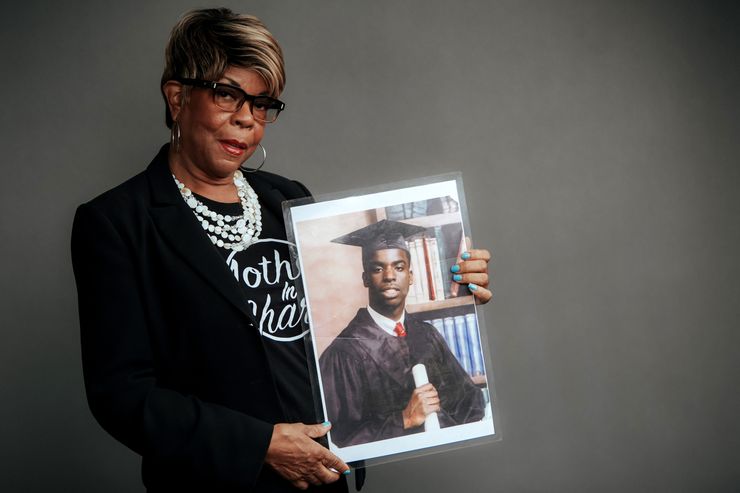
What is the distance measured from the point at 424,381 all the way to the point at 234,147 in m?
0.66

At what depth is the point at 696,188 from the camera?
262 centimetres

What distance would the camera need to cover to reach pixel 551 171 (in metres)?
2.54

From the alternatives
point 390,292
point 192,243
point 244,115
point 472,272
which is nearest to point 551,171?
point 472,272

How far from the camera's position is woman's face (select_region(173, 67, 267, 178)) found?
1357 mm

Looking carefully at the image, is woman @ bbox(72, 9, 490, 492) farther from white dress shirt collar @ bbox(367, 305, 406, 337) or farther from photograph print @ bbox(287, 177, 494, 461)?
white dress shirt collar @ bbox(367, 305, 406, 337)

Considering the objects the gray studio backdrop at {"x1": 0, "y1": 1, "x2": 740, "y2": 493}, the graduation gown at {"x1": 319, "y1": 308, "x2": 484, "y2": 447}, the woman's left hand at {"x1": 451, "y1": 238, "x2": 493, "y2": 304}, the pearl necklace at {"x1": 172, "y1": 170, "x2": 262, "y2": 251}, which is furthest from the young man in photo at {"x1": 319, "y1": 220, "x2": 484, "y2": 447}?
the gray studio backdrop at {"x1": 0, "y1": 1, "x2": 740, "y2": 493}

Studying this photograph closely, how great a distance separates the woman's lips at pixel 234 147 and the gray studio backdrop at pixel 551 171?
96cm

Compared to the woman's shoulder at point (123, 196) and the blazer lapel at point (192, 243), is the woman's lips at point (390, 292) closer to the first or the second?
the blazer lapel at point (192, 243)

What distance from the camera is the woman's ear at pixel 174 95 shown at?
139 cm

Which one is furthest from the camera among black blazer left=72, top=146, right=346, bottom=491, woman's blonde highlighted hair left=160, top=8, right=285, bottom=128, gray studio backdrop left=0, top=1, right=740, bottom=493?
gray studio backdrop left=0, top=1, right=740, bottom=493

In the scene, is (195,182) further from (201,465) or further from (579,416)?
(579,416)

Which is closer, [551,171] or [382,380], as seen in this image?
[382,380]

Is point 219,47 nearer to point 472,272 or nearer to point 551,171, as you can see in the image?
point 472,272

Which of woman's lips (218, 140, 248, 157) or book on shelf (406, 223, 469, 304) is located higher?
woman's lips (218, 140, 248, 157)
